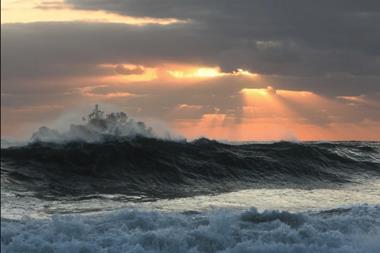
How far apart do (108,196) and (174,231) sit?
4204mm

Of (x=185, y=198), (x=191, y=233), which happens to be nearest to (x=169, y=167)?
(x=185, y=198)

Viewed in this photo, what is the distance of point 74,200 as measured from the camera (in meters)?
13.8

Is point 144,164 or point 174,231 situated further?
point 144,164

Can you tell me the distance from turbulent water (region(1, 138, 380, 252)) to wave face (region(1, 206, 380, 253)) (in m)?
0.02

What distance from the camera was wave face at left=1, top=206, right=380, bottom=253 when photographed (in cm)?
1012

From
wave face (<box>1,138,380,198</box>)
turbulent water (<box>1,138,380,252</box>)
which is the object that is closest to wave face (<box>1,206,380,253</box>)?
turbulent water (<box>1,138,380,252</box>)

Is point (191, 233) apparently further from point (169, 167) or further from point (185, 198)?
point (169, 167)

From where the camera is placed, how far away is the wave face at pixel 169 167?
52.7ft

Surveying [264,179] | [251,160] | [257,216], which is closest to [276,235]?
A: [257,216]

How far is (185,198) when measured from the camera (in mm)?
15523

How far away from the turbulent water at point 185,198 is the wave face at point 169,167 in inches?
1.7

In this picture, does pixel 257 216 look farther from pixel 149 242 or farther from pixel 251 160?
pixel 251 160

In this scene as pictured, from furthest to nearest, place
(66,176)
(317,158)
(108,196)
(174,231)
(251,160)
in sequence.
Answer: (317,158) < (251,160) < (66,176) < (108,196) < (174,231)

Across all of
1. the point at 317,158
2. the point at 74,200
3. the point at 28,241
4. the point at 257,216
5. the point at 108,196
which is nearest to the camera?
the point at 28,241
